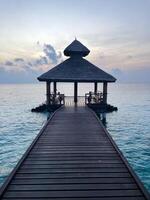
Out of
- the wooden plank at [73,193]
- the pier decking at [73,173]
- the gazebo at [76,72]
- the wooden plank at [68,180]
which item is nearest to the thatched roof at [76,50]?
the gazebo at [76,72]

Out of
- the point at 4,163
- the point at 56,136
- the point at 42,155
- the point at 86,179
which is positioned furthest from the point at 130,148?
the point at 86,179

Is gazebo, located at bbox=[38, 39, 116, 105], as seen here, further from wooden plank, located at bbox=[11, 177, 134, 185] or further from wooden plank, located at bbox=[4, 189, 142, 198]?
wooden plank, located at bbox=[4, 189, 142, 198]

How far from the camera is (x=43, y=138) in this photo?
39.1 ft

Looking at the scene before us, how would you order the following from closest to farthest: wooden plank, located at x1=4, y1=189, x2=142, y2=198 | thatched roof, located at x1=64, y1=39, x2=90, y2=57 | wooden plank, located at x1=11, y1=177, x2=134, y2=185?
wooden plank, located at x1=4, y1=189, x2=142, y2=198, wooden plank, located at x1=11, y1=177, x2=134, y2=185, thatched roof, located at x1=64, y1=39, x2=90, y2=57

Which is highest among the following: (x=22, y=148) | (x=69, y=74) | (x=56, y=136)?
(x=69, y=74)

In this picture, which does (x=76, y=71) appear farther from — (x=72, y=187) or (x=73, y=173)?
(x=72, y=187)

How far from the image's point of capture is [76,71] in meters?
24.6

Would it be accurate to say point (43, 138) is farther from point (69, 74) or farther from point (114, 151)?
point (69, 74)

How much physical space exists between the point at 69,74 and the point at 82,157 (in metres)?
15.9

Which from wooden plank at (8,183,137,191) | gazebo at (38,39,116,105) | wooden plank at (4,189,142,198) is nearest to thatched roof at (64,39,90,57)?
gazebo at (38,39,116,105)

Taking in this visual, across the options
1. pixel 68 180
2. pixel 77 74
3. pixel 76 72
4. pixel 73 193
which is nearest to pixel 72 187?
pixel 73 193

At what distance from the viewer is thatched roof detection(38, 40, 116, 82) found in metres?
23.8

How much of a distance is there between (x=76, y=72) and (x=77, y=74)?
383mm

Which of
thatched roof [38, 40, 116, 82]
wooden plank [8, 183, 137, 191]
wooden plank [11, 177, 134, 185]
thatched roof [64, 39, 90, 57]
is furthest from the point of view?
thatched roof [64, 39, 90, 57]
